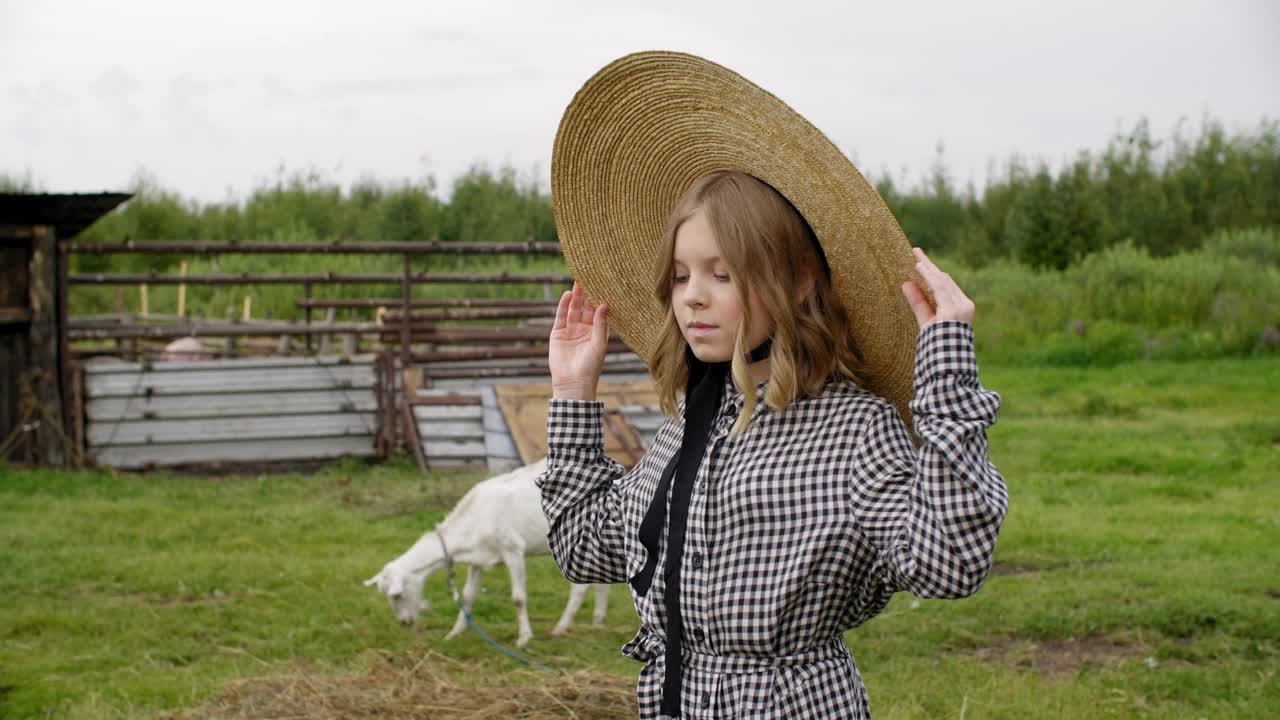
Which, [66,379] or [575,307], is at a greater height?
[575,307]

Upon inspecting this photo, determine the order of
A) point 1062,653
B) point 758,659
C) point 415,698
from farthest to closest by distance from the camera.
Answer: point 1062,653
point 415,698
point 758,659

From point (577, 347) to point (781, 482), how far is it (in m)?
0.60

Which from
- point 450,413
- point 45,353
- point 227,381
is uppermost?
point 45,353

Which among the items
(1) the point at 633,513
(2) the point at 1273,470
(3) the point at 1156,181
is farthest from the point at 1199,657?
(3) the point at 1156,181

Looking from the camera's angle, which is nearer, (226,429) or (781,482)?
(781,482)

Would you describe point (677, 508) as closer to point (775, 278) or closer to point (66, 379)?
point (775, 278)

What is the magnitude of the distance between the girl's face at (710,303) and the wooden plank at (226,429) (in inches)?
429

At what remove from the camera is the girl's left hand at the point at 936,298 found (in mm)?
1957

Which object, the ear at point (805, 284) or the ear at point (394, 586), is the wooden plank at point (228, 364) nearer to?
the ear at point (394, 586)

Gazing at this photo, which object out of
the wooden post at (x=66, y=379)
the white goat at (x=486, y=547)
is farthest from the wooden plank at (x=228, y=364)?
the white goat at (x=486, y=547)

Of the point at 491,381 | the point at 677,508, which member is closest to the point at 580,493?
the point at 677,508

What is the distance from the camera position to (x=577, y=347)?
2521 mm

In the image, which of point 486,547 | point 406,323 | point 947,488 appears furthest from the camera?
point 406,323

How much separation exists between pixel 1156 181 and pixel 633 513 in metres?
26.6
